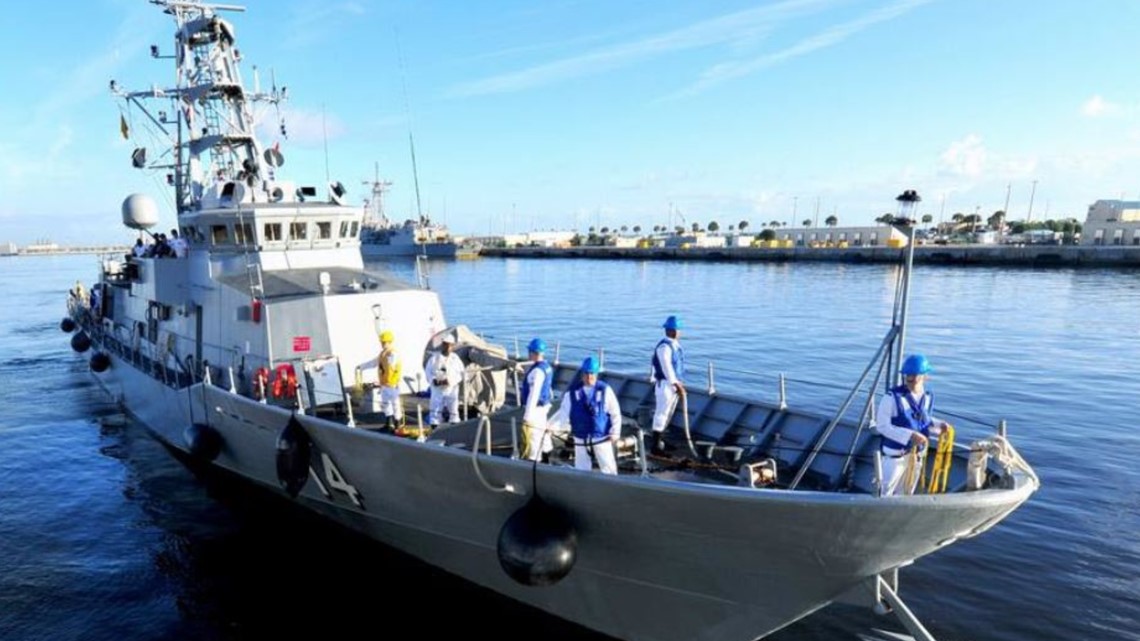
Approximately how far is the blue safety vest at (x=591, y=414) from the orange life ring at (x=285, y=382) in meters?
5.26

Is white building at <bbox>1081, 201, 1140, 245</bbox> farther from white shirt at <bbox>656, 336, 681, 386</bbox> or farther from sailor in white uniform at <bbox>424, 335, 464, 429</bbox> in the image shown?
sailor in white uniform at <bbox>424, 335, 464, 429</bbox>

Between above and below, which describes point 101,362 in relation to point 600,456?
below

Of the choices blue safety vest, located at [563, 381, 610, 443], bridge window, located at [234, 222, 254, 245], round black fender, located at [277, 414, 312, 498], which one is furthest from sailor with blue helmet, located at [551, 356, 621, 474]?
bridge window, located at [234, 222, 254, 245]

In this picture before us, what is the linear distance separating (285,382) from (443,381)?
9.26 ft

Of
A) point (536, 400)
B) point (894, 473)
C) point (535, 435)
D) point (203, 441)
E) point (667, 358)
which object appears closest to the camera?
point (894, 473)

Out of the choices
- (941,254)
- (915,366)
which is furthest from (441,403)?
(941,254)

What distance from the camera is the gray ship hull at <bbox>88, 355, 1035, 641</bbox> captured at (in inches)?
214

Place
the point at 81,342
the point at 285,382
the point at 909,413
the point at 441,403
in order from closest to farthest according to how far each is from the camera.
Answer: the point at 909,413
the point at 441,403
the point at 285,382
the point at 81,342

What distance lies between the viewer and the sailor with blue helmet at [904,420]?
6.09 m

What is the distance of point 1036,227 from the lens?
350ft

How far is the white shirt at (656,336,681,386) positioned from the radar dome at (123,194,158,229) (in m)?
14.7

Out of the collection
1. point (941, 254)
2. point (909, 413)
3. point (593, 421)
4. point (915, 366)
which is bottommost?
point (941, 254)

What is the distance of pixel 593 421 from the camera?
6.93 metres

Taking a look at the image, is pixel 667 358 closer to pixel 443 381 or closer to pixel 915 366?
pixel 443 381
